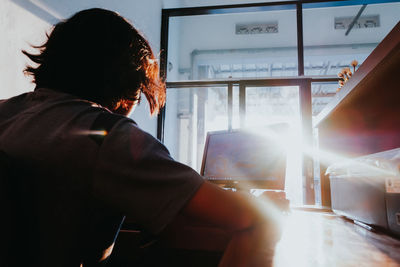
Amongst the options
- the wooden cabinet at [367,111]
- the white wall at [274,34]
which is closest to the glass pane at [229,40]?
the white wall at [274,34]

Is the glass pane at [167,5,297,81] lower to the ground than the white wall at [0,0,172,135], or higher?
higher


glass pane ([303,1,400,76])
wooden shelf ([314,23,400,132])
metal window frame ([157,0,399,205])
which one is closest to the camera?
wooden shelf ([314,23,400,132])

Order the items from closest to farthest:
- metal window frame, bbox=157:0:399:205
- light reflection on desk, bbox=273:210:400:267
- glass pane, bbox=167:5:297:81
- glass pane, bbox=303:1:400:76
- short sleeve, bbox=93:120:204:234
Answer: short sleeve, bbox=93:120:204:234
light reflection on desk, bbox=273:210:400:267
metal window frame, bbox=157:0:399:205
glass pane, bbox=303:1:400:76
glass pane, bbox=167:5:297:81

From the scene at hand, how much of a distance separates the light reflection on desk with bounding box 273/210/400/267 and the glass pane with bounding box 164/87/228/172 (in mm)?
3739

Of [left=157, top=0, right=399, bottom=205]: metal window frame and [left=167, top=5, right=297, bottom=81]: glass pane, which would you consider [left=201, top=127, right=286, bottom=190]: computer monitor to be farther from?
[left=167, top=5, right=297, bottom=81]: glass pane

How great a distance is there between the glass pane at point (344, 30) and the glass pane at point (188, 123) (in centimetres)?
208

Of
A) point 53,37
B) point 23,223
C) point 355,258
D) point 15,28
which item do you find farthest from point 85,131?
point 15,28

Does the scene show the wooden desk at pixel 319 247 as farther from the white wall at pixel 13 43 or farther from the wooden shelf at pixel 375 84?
the white wall at pixel 13 43

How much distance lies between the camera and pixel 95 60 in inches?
25.0

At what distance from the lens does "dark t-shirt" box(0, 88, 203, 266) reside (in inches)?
16.9

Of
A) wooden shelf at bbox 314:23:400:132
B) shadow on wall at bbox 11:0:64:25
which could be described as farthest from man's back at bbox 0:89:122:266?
shadow on wall at bbox 11:0:64:25

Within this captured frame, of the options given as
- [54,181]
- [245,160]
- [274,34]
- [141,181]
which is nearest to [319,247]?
[141,181]

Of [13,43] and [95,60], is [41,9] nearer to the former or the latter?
[13,43]

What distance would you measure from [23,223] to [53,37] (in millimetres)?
474
